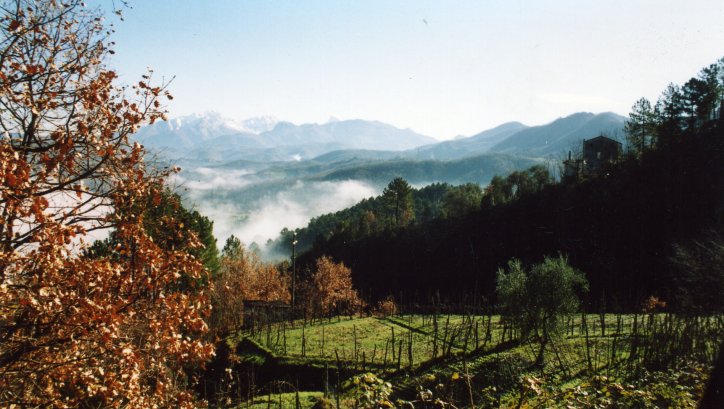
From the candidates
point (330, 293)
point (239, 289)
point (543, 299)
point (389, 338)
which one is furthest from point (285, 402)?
point (330, 293)

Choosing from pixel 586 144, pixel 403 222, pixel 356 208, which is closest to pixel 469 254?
pixel 403 222

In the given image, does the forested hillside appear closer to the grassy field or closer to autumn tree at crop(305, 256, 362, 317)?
autumn tree at crop(305, 256, 362, 317)

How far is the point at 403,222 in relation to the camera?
5098 inches

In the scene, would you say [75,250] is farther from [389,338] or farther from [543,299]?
[389,338]

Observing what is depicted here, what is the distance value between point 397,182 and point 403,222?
12.6m

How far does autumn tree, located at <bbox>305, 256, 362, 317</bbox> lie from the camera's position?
243 ft

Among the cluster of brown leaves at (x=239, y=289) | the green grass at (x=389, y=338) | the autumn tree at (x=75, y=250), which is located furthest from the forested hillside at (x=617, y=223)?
the autumn tree at (x=75, y=250)

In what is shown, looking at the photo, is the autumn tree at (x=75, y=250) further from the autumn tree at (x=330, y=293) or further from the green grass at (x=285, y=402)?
the autumn tree at (x=330, y=293)

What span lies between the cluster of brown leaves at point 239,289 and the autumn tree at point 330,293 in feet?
22.4

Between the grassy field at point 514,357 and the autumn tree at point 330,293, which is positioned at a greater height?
the grassy field at point 514,357

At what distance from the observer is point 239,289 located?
2510 inches

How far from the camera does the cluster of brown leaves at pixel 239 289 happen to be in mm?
56688

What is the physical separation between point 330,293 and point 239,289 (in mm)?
17501

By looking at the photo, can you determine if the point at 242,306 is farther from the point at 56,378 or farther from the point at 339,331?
the point at 56,378
